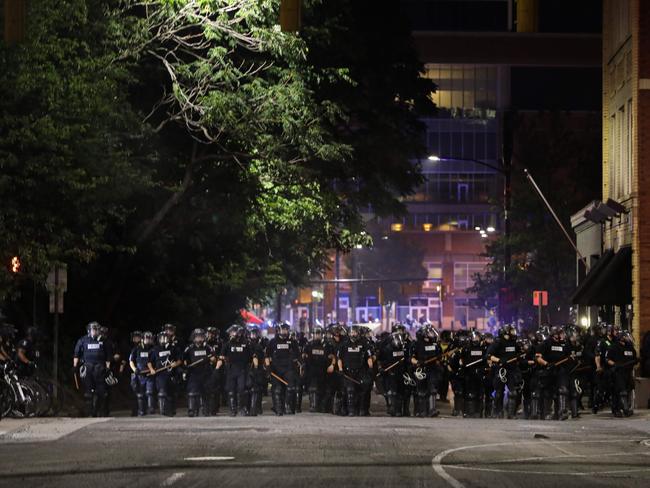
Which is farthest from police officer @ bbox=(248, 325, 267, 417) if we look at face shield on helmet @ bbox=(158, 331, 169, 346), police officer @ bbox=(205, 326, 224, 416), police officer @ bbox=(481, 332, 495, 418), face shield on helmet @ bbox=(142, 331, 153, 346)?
police officer @ bbox=(481, 332, 495, 418)

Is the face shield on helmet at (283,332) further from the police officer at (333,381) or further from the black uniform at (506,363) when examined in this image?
the black uniform at (506,363)

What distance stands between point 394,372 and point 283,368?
7.63ft

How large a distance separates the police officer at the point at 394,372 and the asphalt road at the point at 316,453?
408 cm

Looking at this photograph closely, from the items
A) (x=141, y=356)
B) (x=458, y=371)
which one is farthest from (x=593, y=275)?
(x=141, y=356)

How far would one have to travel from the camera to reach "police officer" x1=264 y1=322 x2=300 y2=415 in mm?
29266

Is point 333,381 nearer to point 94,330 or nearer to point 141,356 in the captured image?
point 141,356

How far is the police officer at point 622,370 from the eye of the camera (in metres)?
28.7

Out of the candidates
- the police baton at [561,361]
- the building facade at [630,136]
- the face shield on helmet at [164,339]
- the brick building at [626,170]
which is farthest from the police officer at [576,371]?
the face shield on helmet at [164,339]

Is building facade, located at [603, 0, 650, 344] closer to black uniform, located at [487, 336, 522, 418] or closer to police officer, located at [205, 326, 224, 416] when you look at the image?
black uniform, located at [487, 336, 522, 418]

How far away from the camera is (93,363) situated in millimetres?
27703

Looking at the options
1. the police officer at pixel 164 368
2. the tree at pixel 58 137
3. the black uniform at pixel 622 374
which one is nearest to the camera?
the tree at pixel 58 137

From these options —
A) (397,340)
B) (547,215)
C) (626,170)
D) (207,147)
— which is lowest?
(397,340)

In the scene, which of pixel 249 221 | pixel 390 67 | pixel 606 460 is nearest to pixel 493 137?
pixel 390 67

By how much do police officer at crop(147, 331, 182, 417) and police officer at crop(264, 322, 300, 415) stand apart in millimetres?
2048
